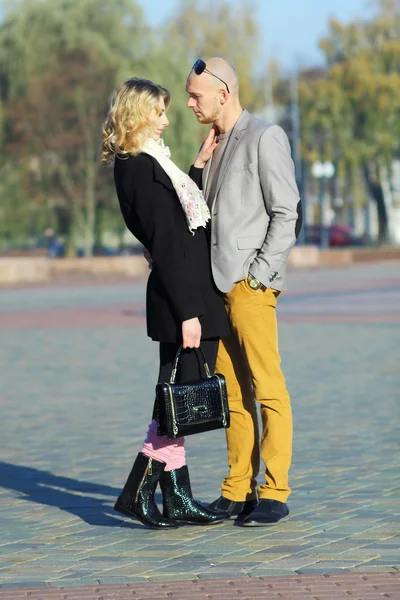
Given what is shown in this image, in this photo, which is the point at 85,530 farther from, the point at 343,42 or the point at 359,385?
the point at 343,42

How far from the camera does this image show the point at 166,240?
5566 millimetres

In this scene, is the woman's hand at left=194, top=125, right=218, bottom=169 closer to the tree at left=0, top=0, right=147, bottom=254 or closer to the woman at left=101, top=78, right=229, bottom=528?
the woman at left=101, top=78, right=229, bottom=528

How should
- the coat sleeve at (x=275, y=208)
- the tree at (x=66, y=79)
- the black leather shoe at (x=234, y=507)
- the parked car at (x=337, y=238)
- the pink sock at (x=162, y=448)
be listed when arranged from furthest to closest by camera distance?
1. the parked car at (x=337, y=238)
2. the tree at (x=66, y=79)
3. the black leather shoe at (x=234, y=507)
4. the pink sock at (x=162, y=448)
5. the coat sleeve at (x=275, y=208)

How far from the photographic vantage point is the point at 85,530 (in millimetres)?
5930

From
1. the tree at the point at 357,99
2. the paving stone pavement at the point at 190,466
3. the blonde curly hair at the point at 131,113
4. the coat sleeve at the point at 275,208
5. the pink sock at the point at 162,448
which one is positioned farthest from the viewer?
the tree at the point at 357,99

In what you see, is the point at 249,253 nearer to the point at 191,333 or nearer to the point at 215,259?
the point at 215,259

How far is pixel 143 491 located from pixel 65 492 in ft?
4.10

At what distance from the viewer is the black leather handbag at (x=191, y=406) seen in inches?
219

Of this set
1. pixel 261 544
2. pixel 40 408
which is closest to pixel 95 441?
pixel 40 408

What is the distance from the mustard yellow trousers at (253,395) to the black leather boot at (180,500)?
202 millimetres

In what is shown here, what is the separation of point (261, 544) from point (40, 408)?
17.5ft

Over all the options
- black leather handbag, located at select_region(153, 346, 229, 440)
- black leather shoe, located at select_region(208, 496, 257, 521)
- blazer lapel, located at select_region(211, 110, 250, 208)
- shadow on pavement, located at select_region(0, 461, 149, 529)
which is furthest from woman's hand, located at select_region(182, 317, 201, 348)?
shadow on pavement, located at select_region(0, 461, 149, 529)

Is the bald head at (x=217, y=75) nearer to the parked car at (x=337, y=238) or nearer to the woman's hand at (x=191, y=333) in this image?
the woman's hand at (x=191, y=333)

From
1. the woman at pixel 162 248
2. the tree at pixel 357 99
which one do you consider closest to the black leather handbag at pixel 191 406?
the woman at pixel 162 248
